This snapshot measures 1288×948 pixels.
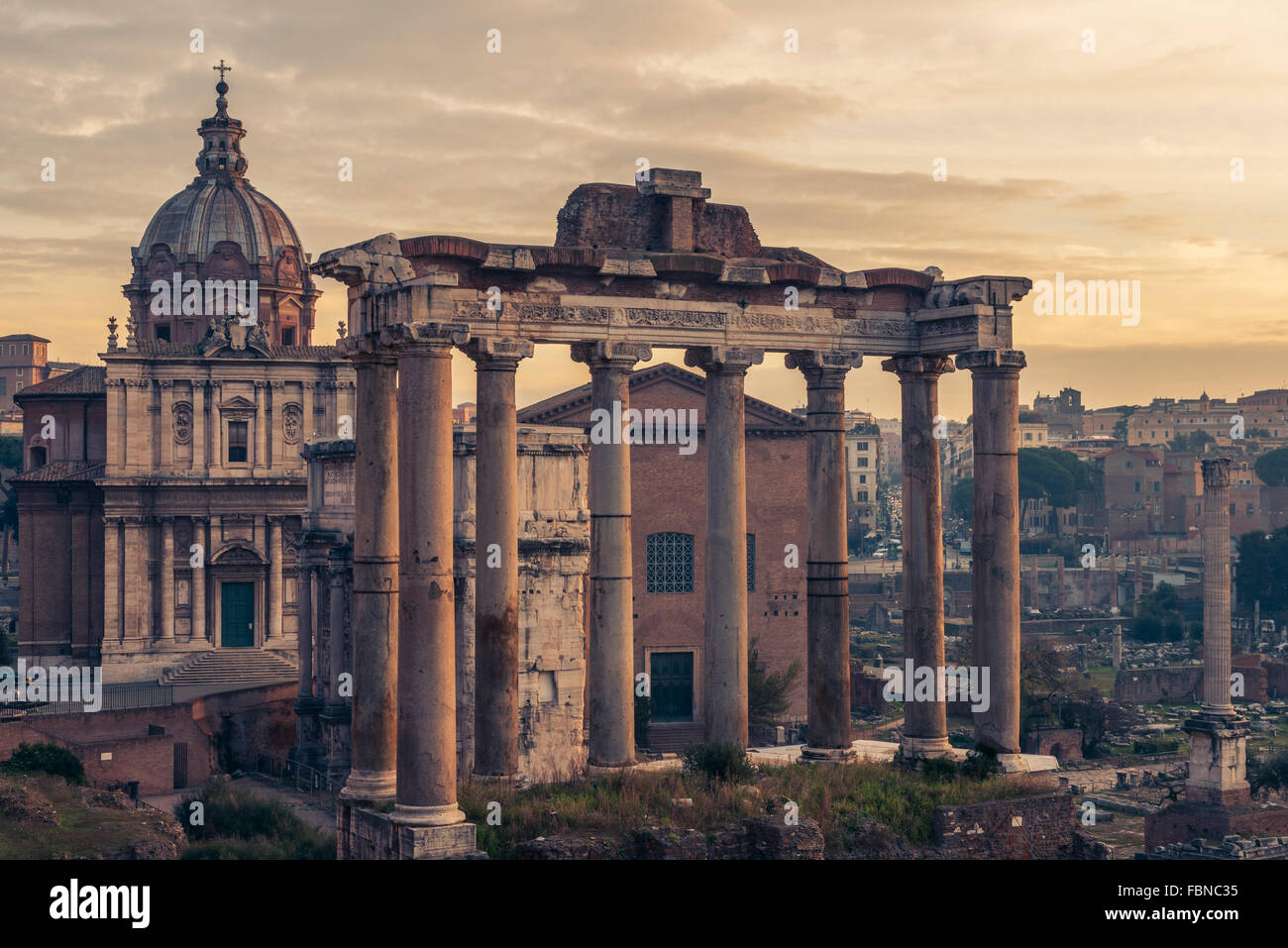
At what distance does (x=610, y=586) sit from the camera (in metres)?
18.6

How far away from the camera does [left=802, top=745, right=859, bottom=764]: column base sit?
1981cm

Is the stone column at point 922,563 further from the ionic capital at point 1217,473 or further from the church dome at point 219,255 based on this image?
the church dome at point 219,255

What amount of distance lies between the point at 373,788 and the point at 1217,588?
28423 millimetres

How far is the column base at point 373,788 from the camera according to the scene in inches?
659

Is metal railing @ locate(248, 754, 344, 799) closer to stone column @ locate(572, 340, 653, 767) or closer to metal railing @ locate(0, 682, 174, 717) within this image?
metal railing @ locate(0, 682, 174, 717)

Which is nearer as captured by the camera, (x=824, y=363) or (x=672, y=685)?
(x=824, y=363)

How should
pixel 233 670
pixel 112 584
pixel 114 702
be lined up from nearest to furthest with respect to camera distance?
pixel 114 702 → pixel 233 670 → pixel 112 584

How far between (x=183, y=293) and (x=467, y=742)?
2820cm

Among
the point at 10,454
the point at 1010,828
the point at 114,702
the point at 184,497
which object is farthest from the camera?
the point at 10,454

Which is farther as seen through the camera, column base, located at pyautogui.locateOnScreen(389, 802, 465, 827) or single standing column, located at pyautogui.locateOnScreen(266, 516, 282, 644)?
single standing column, located at pyautogui.locateOnScreen(266, 516, 282, 644)

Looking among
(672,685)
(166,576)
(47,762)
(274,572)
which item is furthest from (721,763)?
(672,685)

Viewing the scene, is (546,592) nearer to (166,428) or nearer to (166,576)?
(166,576)

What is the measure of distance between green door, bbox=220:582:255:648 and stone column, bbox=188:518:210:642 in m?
0.62

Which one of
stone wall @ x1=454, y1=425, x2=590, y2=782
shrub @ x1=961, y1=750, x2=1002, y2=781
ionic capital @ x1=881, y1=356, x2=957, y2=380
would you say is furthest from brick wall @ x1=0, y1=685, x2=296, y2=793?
shrub @ x1=961, y1=750, x2=1002, y2=781
